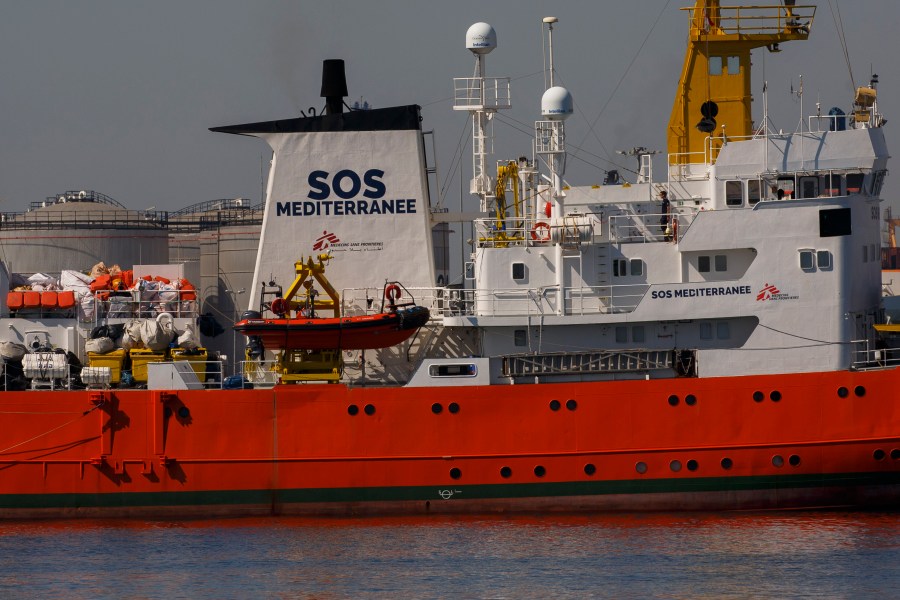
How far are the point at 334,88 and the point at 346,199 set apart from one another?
241 centimetres

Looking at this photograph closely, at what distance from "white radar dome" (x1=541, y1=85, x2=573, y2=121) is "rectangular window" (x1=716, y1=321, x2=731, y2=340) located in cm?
487

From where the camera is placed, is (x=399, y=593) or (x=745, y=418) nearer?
(x=399, y=593)

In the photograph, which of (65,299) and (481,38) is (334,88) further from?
(65,299)

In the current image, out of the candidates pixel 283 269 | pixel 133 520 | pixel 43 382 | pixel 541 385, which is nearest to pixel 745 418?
pixel 541 385

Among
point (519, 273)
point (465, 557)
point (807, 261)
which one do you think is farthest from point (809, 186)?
point (465, 557)

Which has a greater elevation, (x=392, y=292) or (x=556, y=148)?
(x=556, y=148)

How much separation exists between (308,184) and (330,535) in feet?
22.5

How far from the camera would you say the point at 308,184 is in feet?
85.0

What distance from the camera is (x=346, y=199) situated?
1020 inches

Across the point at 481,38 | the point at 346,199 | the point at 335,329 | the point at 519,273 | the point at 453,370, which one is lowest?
the point at 453,370

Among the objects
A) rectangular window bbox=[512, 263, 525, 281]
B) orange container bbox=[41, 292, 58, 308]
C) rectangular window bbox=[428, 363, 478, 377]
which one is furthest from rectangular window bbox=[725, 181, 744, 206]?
A: orange container bbox=[41, 292, 58, 308]

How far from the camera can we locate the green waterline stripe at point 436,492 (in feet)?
78.2

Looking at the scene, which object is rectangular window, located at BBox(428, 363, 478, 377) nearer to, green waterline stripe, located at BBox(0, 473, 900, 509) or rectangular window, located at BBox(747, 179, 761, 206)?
green waterline stripe, located at BBox(0, 473, 900, 509)

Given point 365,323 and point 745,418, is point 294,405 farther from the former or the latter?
point 745,418
